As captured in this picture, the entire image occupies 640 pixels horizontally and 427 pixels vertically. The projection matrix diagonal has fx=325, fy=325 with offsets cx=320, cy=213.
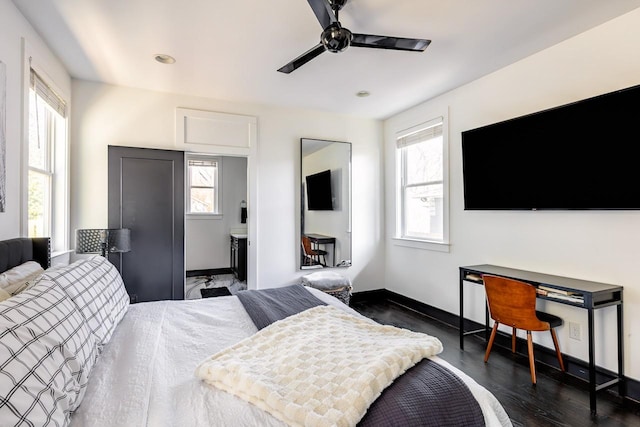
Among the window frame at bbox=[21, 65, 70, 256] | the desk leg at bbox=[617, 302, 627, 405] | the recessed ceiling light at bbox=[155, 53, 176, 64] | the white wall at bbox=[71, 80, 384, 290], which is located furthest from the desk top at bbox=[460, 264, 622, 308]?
the window frame at bbox=[21, 65, 70, 256]

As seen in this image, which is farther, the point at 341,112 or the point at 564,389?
the point at 341,112

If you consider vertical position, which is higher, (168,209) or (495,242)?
(168,209)

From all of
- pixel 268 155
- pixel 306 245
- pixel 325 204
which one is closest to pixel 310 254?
pixel 306 245

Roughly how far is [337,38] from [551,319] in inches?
103

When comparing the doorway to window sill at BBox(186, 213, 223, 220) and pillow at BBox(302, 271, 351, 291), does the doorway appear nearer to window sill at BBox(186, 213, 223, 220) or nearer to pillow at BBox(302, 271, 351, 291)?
window sill at BBox(186, 213, 223, 220)

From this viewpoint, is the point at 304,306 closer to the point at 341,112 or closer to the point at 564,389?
the point at 564,389

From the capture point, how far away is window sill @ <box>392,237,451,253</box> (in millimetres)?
3760

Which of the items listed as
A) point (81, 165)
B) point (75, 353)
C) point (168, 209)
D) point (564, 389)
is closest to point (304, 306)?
point (75, 353)

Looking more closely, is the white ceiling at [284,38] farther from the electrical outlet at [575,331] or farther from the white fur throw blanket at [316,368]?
the electrical outlet at [575,331]

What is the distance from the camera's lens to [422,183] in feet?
13.6

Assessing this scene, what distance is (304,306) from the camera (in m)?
2.03

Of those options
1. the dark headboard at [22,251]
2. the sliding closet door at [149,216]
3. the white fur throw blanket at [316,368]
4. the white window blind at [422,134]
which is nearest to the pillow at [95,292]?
the dark headboard at [22,251]

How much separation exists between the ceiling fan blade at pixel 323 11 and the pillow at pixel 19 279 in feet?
6.25

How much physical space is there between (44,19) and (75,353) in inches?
96.9
